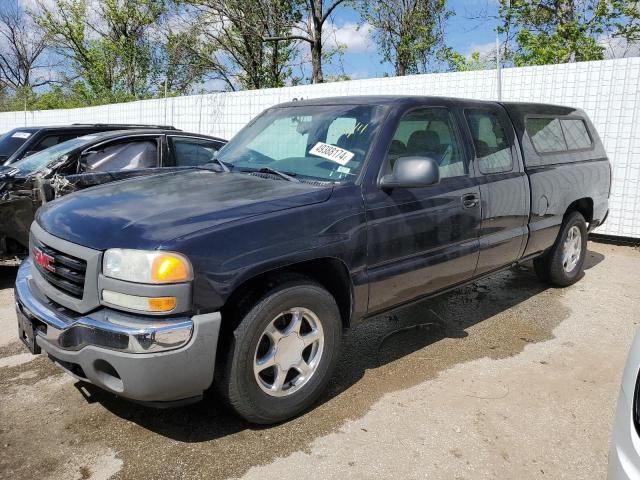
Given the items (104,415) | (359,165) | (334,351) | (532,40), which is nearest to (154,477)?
(104,415)

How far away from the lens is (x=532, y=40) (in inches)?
593

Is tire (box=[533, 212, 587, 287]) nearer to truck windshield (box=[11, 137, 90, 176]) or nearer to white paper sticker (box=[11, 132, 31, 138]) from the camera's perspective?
truck windshield (box=[11, 137, 90, 176])

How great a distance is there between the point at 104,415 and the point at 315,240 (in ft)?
5.17

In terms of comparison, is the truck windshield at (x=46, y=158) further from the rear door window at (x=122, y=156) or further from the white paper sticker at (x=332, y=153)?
the white paper sticker at (x=332, y=153)

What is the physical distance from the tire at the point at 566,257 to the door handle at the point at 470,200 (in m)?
1.82

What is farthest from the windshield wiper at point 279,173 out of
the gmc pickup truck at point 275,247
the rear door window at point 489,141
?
the rear door window at point 489,141

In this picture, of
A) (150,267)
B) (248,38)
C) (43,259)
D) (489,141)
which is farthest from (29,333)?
(248,38)

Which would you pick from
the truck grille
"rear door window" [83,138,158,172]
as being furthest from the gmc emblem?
"rear door window" [83,138,158,172]

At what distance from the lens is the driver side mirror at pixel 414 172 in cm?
312

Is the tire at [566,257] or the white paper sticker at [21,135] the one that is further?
the white paper sticker at [21,135]

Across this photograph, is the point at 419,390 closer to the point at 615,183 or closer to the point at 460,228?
the point at 460,228

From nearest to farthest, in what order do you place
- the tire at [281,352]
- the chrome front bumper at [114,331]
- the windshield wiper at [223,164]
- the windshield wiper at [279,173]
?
1. the chrome front bumper at [114,331]
2. the tire at [281,352]
3. the windshield wiper at [279,173]
4. the windshield wiper at [223,164]

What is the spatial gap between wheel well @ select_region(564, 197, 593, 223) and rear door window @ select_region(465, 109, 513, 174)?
1.39 metres

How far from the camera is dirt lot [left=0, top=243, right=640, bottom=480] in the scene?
2.61 meters
